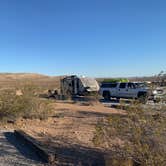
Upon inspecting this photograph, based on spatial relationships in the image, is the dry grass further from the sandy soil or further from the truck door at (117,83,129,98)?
the truck door at (117,83,129,98)

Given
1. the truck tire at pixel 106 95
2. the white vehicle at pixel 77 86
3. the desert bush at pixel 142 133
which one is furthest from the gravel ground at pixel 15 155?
the white vehicle at pixel 77 86

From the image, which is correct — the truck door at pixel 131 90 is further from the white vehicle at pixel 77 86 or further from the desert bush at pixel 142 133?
the desert bush at pixel 142 133

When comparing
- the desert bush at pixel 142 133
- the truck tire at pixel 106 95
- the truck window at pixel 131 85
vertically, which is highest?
the truck window at pixel 131 85

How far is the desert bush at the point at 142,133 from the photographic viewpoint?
23.4 ft

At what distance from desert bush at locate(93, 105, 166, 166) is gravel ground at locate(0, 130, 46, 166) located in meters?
2.07

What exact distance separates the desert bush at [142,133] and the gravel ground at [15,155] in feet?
6.79

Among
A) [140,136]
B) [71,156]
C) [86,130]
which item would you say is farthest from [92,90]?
[140,136]

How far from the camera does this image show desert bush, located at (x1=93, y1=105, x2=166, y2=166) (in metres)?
7.14

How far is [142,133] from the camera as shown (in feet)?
24.6

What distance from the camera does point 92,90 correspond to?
37.1 m

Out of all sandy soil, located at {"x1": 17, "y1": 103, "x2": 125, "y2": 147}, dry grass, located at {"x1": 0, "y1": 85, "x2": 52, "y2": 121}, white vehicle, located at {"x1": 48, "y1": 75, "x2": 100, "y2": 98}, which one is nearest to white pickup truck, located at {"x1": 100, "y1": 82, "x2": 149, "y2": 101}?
white vehicle, located at {"x1": 48, "y1": 75, "x2": 100, "y2": 98}

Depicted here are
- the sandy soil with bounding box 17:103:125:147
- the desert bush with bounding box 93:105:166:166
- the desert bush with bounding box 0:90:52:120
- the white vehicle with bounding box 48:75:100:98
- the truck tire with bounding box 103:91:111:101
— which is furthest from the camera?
the white vehicle with bounding box 48:75:100:98

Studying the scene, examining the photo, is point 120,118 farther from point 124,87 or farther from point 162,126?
point 124,87

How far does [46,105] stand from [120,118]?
1046 centimetres
